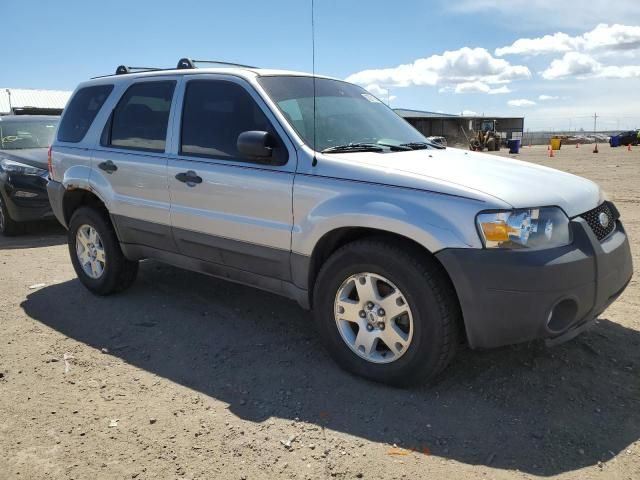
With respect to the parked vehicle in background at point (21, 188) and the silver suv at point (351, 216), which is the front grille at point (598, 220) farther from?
the parked vehicle in background at point (21, 188)

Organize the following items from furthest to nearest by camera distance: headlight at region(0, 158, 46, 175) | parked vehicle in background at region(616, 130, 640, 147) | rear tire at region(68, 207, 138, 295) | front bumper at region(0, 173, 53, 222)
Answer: parked vehicle in background at region(616, 130, 640, 147)
headlight at region(0, 158, 46, 175)
front bumper at region(0, 173, 53, 222)
rear tire at region(68, 207, 138, 295)

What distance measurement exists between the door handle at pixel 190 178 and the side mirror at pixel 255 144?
23.5 inches

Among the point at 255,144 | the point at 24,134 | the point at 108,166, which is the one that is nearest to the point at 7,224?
the point at 24,134

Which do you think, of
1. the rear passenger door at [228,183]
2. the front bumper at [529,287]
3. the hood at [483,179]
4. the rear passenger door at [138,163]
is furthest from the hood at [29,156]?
the front bumper at [529,287]

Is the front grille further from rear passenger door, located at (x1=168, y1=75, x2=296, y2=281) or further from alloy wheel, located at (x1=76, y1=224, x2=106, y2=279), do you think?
Answer: alloy wheel, located at (x1=76, y1=224, x2=106, y2=279)

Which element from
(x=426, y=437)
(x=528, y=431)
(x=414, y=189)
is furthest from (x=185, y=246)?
(x=528, y=431)

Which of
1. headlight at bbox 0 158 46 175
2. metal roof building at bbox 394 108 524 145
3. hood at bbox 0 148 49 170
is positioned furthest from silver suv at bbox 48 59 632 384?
metal roof building at bbox 394 108 524 145

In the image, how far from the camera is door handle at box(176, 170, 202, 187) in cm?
392

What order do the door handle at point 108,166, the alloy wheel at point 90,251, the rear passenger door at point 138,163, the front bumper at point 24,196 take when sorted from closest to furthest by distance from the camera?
the rear passenger door at point 138,163
the door handle at point 108,166
the alloy wheel at point 90,251
the front bumper at point 24,196

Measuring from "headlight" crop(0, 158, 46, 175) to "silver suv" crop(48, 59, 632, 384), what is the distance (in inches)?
157

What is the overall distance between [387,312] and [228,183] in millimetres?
1412

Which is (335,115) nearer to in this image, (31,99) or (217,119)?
(217,119)

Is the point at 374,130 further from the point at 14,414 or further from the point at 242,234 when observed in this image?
the point at 14,414

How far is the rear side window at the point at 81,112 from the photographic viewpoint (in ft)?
16.3
